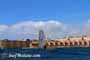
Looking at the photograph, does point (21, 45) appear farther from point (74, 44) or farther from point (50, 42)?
point (74, 44)

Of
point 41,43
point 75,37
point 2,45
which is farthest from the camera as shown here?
point 75,37

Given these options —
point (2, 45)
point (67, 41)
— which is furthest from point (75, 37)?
point (2, 45)

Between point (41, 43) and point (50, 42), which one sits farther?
point (50, 42)

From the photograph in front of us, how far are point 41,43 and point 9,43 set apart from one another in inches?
1021

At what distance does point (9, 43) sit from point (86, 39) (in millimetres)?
37891

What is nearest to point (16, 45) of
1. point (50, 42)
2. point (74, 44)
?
point (50, 42)

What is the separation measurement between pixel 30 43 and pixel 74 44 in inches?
852

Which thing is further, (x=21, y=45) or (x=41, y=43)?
(x=21, y=45)

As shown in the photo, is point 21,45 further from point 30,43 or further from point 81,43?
point 81,43

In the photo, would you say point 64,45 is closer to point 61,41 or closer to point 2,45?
point 61,41

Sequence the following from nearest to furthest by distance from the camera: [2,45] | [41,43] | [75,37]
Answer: [41,43], [2,45], [75,37]

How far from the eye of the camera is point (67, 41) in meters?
169

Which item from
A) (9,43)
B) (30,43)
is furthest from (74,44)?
(9,43)

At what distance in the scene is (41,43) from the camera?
478 ft
